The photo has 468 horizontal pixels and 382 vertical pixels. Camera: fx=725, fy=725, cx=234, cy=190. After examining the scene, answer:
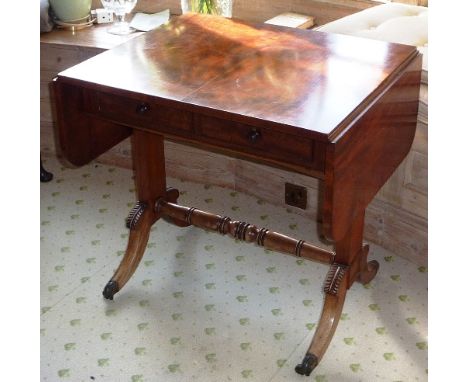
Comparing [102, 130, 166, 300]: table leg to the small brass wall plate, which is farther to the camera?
the small brass wall plate

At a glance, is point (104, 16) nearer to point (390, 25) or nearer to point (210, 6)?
point (210, 6)

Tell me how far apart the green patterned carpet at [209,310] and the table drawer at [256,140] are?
706mm

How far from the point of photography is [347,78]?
71.0 inches

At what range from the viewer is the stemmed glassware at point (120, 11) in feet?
9.61

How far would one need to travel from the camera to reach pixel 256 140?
1665 mm

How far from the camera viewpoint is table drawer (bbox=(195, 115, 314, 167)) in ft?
5.29

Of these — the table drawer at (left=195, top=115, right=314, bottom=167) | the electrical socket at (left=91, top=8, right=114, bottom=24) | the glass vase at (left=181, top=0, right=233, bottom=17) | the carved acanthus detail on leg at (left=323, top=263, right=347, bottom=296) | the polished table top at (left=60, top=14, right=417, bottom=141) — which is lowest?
the carved acanthus detail on leg at (left=323, top=263, right=347, bottom=296)

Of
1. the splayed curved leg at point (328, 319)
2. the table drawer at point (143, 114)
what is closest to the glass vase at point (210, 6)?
the table drawer at point (143, 114)

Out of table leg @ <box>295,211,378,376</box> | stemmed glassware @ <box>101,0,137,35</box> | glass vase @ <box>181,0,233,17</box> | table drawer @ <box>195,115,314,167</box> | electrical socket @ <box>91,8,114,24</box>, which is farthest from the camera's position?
electrical socket @ <box>91,8,114,24</box>

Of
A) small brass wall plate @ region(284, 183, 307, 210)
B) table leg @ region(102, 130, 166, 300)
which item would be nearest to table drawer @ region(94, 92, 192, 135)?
table leg @ region(102, 130, 166, 300)

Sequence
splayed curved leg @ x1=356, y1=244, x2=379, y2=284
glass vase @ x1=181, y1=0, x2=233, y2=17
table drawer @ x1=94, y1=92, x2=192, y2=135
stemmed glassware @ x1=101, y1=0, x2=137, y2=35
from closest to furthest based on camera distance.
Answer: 1. table drawer @ x1=94, y1=92, x2=192, y2=135
2. splayed curved leg @ x1=356, y1=244, x2=379, y2=284
3. glass vase @ x1=181, y1=0, x2=233, y2=17
4. stemmed glassware @ x1=101, y1=0, x2=137, y2=35

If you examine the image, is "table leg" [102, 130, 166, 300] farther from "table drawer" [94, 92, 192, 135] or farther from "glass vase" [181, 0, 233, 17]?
"glass vase" [181, 0, 233, 17]

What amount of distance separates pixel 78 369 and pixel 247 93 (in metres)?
0.95
